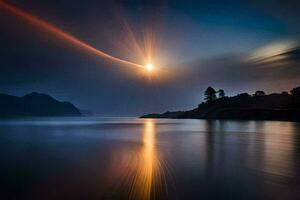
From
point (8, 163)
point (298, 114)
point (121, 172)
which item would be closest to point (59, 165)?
point (8, 163)

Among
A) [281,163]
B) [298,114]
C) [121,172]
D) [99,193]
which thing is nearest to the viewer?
[99,193]

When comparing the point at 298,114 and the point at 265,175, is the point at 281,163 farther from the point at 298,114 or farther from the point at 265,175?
the point at 298,114

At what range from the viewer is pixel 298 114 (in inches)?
4690

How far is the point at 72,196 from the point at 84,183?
7.44ft

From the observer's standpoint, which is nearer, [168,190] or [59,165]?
[168,190]

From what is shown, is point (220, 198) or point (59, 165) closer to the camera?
point (220, 198)

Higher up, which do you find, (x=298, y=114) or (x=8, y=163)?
(x=298, y=114)

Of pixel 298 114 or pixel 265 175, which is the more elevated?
pixel 298 114

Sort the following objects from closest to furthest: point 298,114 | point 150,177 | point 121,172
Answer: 1. point 150,177
2. point 121,172
3. point 298,114

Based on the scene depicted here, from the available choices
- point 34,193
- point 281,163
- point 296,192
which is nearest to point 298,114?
point 281,163

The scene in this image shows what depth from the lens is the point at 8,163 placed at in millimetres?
18719

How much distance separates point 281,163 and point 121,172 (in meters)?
13.6

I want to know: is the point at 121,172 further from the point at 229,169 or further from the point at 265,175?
the point at 265,175

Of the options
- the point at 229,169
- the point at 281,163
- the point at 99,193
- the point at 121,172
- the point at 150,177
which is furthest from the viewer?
the point at 281,163
